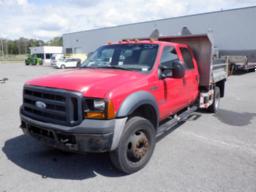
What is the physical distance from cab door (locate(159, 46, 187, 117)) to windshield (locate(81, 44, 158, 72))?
0.27 m

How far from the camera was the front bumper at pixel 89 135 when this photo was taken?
3006mm

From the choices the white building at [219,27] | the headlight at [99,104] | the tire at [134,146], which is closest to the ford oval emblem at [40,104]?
the headlight at [99,104]

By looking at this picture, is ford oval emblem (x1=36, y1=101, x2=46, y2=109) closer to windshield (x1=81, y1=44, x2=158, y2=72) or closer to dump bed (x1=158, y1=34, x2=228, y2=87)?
windshield (x1=81, y1=44, x2=158, y2=72)

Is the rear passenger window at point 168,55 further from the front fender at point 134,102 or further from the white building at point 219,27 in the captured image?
the white building at point 219,27

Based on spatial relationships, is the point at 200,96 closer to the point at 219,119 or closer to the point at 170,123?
the point at 219,119

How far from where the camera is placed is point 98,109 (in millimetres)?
3055

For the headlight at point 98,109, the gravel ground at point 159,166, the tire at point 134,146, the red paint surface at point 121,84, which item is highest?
the red paint surface at point 121,84

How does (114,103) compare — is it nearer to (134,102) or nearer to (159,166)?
(134,102)

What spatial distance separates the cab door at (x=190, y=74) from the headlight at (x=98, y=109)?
2.51 meters

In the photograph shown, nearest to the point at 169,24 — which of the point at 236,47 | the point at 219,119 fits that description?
the point at 236,47

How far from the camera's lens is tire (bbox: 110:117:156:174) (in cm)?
334

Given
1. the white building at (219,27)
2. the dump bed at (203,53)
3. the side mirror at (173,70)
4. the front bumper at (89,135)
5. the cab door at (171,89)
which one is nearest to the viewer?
the front bumper at (89,135)

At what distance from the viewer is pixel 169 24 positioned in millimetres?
37656

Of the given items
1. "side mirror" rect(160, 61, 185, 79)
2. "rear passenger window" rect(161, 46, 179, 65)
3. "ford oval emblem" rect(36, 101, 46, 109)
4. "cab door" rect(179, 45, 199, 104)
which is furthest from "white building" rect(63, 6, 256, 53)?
"ford oval emblem" rect(36, 101, 46, 109)
